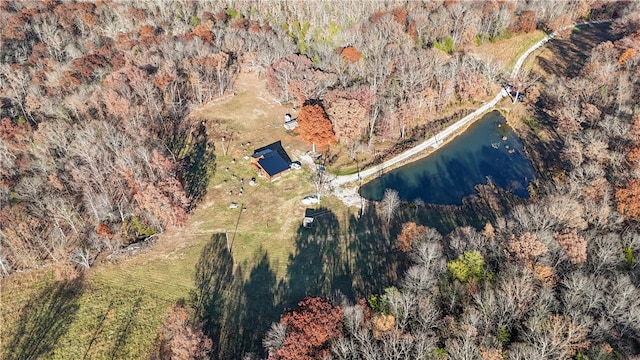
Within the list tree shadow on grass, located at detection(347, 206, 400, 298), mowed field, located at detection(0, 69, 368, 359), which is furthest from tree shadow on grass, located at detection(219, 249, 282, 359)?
tree shadow on grass, located at detection(347, 206, 400, 298)

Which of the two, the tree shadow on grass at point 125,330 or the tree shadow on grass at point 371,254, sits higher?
the tree shadow on grass at point 125,330

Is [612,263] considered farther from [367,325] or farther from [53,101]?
[53,101]

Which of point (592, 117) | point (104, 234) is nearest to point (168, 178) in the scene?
point (104, 234)

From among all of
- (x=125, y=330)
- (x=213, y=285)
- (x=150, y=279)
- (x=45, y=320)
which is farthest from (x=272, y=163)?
(x=45, y=320)

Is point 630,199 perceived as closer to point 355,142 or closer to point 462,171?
point 462,171

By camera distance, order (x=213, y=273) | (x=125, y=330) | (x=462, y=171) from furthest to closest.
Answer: (x=462, y=171), (x=213, y=273), (x=125, y=330)

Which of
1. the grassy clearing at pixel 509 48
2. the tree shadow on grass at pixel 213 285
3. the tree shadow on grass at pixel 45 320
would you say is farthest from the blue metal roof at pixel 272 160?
the grassy clearing at pixel 509 48

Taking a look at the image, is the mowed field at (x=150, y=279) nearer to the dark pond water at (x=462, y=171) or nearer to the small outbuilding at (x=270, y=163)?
the small outbuilding at (x=270, y=163)
